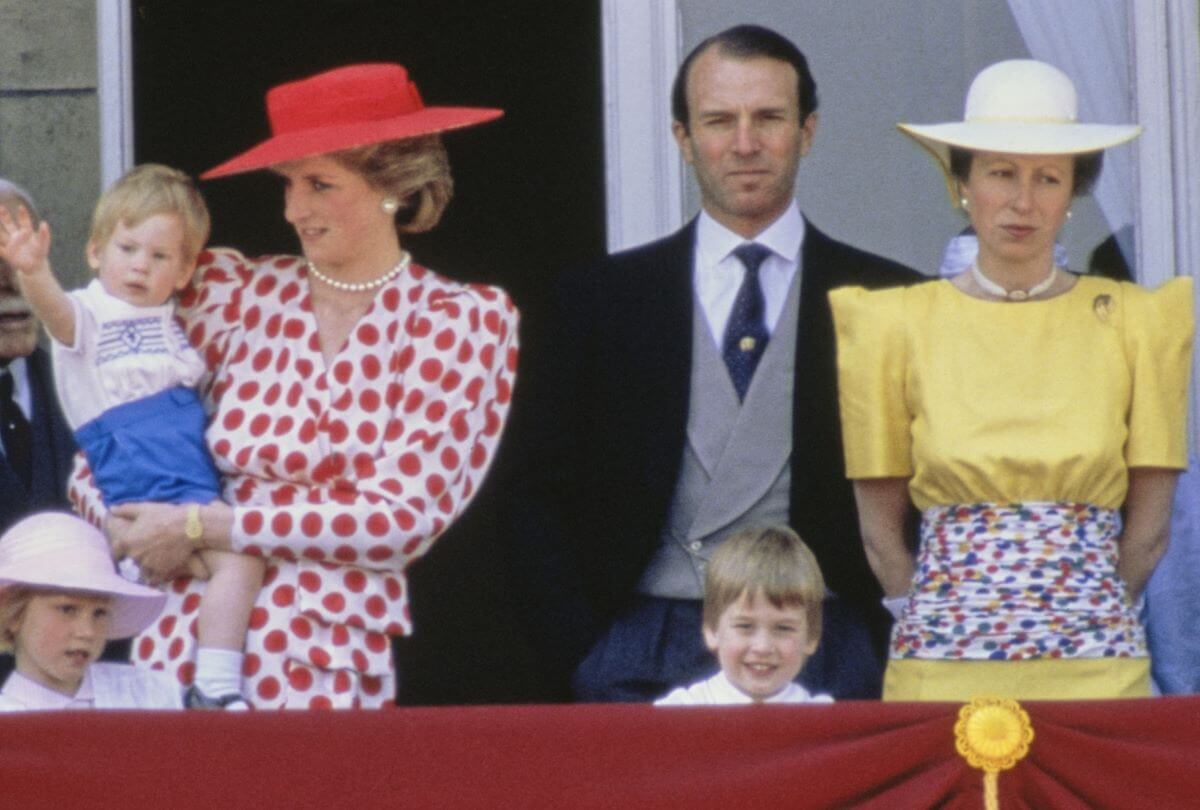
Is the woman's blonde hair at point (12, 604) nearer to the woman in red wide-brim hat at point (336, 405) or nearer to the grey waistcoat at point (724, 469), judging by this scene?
the woman in red wide-brim hat at point (336, 405)

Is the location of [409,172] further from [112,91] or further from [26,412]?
[112,91]

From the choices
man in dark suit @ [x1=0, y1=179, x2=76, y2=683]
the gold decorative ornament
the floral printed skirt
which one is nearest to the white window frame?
man in dark suit @ [x1=0, y1=179, x2=76, y2=683]

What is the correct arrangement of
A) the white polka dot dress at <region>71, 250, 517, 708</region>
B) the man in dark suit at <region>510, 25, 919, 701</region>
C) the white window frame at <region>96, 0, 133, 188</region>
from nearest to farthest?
the white polka dot dress at <region>71, 250, 517, 708</region> < the man in dark suit at <region>510, 25, 919, 701</region> < the white window frame at <region>96, 0, 133, 188</region>

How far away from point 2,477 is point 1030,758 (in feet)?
6.20

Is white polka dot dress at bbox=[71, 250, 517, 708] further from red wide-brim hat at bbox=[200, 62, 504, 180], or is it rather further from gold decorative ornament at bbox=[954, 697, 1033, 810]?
gold decorative ornament at bbox=[954, 697, 1033, 810]

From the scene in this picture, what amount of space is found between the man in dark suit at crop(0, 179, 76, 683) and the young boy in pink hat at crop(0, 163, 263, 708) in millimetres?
304

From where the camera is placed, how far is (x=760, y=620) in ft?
15.0

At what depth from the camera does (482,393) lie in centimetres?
475

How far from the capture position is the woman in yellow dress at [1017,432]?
4.55m

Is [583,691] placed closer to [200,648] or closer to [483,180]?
[200,648]

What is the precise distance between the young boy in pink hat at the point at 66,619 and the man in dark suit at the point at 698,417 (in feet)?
2.50

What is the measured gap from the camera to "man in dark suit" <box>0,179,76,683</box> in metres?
5.09

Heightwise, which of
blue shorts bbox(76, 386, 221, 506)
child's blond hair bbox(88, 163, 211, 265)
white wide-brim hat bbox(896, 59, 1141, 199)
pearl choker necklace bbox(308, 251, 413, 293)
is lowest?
blue shorts bbox(76, 386, 221, 506)

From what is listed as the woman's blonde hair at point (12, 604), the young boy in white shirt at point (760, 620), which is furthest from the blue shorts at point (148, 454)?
the young boy in white shirt at point (760, 620)
